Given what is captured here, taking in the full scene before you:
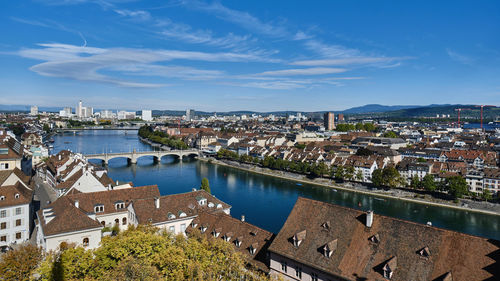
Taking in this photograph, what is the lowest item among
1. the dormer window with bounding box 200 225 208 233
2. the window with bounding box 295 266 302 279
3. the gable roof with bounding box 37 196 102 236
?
the window with bounding box 295 266 302 279

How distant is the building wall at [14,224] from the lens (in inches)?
817

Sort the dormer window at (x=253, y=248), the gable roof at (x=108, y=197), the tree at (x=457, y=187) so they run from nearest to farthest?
the dormer window at (x=253, y=248), the gable roof at (x=108, y=197), the tree at (x=457, y=187)

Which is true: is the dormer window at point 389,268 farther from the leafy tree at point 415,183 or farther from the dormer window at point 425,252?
the leafy tree at point 415,183

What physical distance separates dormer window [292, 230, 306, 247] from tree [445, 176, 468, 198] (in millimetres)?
29925

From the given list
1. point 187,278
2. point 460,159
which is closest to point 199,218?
point 187,278

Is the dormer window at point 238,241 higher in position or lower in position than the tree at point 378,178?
higher

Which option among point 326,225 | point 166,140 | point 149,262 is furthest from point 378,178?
point 166,140

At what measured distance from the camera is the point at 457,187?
1479 inches

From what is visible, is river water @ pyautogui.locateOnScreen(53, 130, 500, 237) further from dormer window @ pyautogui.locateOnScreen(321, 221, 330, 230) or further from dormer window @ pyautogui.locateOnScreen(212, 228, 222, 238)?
dormer window @ pyautogui.locateOnScreen(321, 221, 330, 230)

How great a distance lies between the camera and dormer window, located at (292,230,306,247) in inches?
584

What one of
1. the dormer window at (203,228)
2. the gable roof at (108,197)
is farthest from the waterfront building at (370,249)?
the gable roof at (108,197)

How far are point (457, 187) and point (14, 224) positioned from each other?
39.8 metres

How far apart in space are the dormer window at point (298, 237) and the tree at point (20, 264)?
395 inches

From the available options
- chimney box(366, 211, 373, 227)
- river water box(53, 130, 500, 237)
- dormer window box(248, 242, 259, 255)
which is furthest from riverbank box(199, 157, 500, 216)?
dormer window box(248, 242, 259, 255)
